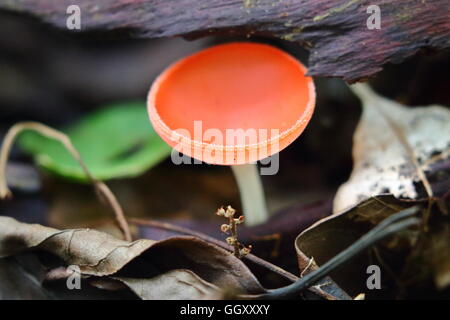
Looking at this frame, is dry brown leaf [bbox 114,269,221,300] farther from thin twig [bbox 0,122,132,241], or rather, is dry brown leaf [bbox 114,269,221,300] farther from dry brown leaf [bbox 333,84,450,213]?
dry brown leaf [bbox 333,84,450,213]

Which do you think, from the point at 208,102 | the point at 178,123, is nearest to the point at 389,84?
the point at 208,102

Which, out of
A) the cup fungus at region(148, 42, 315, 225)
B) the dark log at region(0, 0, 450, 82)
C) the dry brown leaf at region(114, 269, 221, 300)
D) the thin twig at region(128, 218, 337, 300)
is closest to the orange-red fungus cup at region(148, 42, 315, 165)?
the cup fungus at region(148, 42, 315, 225)

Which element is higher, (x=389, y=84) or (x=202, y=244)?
(x=389, y=84)

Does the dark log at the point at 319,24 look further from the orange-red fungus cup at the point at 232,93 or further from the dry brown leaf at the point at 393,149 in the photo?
the dry brown leaf at the point at 393,149

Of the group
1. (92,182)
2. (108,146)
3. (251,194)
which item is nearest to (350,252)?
(251,194)

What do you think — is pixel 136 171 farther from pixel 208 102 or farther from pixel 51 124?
pixel 51 124
